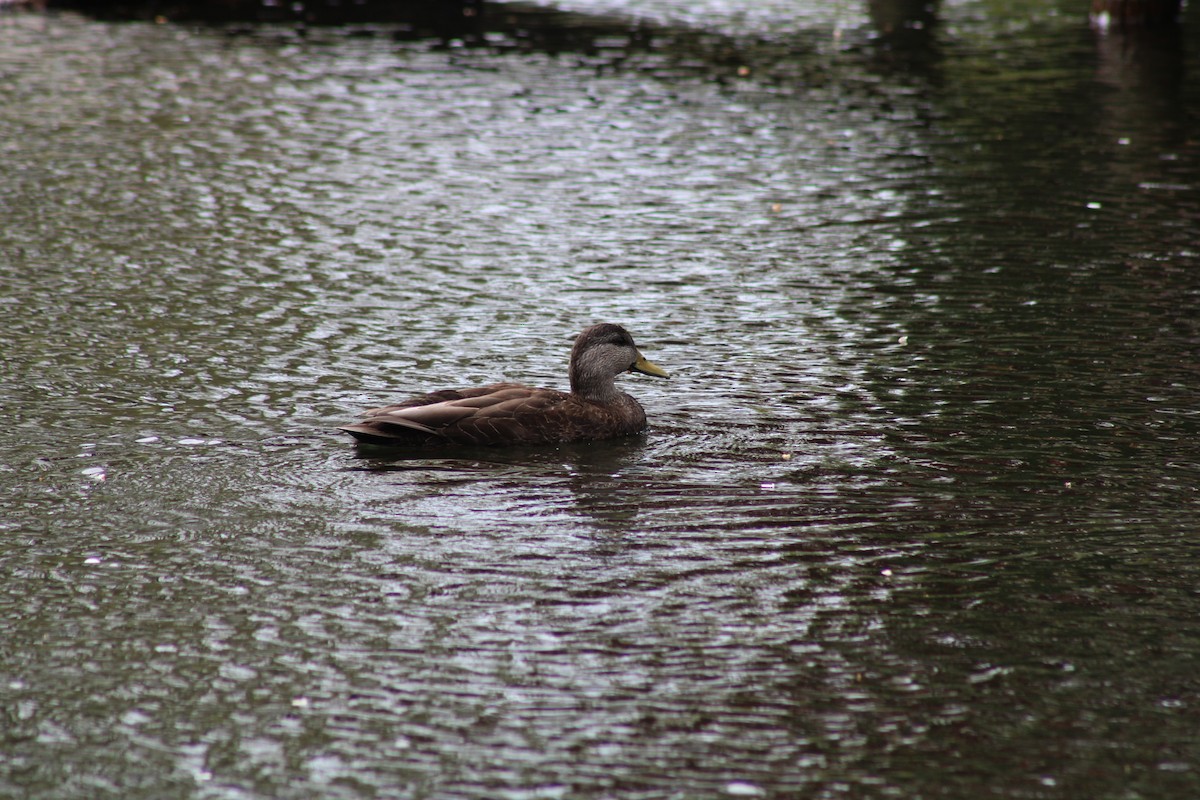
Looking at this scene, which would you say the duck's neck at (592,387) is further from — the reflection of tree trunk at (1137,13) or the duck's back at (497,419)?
the reflection of tree trunk at (1137,13)

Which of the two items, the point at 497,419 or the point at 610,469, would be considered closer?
the point at 610,469

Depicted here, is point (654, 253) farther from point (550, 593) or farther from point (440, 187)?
point (550, 593)

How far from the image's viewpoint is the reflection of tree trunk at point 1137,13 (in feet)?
100

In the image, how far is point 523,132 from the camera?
69.8ft

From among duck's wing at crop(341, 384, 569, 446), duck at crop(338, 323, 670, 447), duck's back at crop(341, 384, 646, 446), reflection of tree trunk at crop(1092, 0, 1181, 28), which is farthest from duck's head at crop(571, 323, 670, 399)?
reflection of tree trunk at crop(1092, 0, 1181, 28)

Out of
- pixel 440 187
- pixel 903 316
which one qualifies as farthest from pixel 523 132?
pixel 903 316

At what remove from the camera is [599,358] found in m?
10.7

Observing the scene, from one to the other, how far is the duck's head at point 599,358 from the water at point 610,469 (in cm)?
51

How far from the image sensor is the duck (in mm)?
9969

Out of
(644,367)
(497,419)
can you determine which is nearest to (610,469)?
(497,419)

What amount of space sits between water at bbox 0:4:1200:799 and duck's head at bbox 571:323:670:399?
19.9 inches

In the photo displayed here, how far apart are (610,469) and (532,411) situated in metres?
0.77

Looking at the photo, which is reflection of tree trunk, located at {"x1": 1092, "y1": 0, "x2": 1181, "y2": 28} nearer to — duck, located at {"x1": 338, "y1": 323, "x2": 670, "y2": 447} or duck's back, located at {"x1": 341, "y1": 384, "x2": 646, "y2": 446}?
duck, located at {"x1": 338, "y1": 323, "x2": 670, "y2": 447}

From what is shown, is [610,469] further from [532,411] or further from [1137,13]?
[1137,13]
